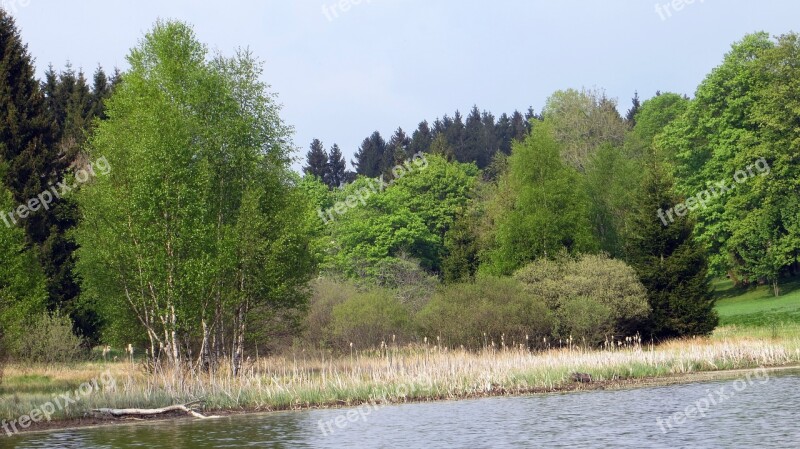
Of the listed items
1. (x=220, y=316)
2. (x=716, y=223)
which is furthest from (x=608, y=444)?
(x=716, y=223)

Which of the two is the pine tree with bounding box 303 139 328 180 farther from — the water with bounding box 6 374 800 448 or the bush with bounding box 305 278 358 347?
the water with bounding box 6 374 800 448

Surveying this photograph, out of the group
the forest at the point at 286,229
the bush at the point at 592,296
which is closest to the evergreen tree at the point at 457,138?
the forest at the point at 286,229

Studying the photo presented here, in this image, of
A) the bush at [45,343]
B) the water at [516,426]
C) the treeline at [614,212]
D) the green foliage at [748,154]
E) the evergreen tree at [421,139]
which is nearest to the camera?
the water at [516,426]

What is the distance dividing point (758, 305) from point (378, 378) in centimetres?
4277

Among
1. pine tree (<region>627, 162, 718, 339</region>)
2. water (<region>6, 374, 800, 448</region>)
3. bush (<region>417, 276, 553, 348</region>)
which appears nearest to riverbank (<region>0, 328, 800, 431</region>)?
water (<region>6, 374, 800, 448</region>)

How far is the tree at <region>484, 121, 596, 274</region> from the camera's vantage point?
6153 centimetres

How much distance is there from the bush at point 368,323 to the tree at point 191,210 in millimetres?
7073

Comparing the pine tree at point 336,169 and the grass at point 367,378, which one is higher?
the pine tree at point 336,169

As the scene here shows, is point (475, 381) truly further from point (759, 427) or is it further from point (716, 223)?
point (716, 223)

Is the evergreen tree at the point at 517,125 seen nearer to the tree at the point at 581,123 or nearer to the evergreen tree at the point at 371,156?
the evergreen tree at the point at 371,156

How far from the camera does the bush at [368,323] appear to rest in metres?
52.9

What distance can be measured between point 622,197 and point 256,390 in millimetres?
44689

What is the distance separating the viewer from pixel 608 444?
76.1ft

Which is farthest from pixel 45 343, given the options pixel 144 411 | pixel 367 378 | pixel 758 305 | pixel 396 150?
pixel 396 150
